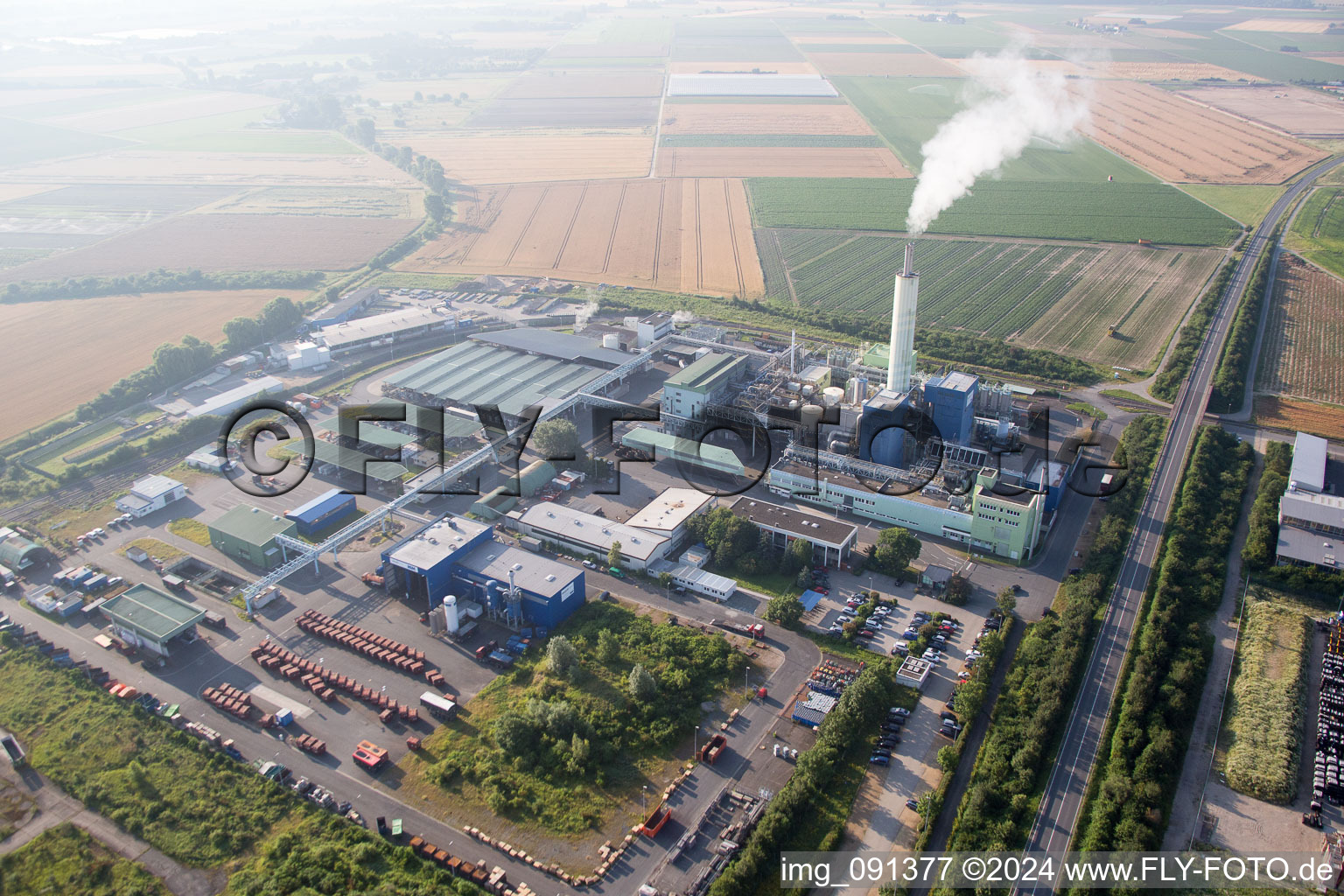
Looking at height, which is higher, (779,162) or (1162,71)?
(1162,71)

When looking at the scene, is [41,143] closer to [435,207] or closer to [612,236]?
[435,207]

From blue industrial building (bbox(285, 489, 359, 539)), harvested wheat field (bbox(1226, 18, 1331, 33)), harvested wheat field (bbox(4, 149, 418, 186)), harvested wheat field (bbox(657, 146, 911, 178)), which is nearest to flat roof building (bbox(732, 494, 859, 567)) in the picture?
blue industrial building (bbox(285, 489, 359, 539))

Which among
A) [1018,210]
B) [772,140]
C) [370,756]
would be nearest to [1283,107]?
[1018,210]

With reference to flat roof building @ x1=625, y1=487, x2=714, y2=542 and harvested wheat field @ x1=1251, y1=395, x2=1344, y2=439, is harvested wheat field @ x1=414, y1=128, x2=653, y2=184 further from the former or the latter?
harvested wheat field @ x1=1251, y1=395, x2=1344, y2=439

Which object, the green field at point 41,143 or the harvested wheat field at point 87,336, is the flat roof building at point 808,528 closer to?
the harvested wheat field at point 87,336

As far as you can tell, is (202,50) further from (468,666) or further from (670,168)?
(468,666)

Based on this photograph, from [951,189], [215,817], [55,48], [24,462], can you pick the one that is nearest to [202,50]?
[55,48]

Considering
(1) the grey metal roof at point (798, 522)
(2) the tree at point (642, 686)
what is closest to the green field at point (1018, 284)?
(1) the grey metal roof at point (798, 522)
